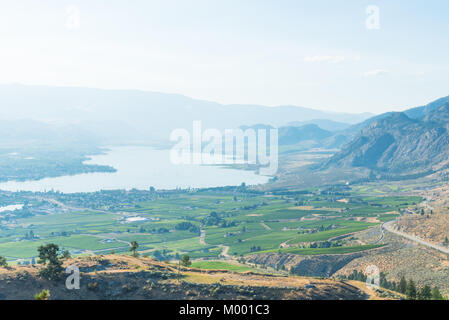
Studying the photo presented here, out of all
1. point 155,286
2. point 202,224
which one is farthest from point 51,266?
point 202,224

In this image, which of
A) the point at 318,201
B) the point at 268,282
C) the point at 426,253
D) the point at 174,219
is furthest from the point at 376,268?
the point at 318,201

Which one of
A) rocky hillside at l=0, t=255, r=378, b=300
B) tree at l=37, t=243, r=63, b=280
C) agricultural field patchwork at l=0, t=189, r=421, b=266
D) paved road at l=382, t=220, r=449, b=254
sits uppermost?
tree at l=37, t=243, r=63, b=280

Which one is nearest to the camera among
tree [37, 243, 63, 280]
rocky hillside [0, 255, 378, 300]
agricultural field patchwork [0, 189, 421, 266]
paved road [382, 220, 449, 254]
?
rocky hillside [0, 255, 378, 300]

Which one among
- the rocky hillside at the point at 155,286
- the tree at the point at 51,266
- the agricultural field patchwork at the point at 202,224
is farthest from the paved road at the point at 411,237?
the tree at the point at 51,266

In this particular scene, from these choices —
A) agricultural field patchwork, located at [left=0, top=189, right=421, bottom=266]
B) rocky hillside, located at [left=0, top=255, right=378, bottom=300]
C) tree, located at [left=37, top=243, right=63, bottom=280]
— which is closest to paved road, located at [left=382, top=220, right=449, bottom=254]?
agricultural field patchwork, located at [left=0, top=189, right=421, bottom=266]

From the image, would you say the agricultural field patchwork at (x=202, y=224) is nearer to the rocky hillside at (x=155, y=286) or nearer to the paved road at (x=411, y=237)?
the paved road at (x=411, y=237)

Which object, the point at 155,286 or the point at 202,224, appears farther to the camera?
the point at 202,224

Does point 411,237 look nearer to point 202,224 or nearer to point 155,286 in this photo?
point 202,224

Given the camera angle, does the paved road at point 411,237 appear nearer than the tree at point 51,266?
No

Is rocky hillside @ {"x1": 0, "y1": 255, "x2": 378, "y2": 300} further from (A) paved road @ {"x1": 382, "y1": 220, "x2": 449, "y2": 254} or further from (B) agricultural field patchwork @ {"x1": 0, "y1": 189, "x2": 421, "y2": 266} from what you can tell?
(B) agricultural field patchwork @ {"x1": 0, "y1": 189, "x2": 421, "y2": 266}

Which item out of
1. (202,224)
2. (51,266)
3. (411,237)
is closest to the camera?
(51,266)
